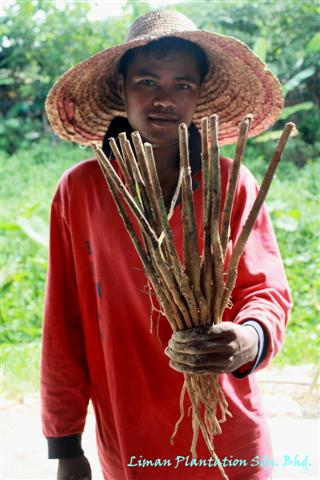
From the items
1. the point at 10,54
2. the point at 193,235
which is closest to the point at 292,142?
the point at 10,54

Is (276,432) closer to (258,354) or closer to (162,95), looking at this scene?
(258,354)

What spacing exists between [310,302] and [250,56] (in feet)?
11.6

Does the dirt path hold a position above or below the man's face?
below

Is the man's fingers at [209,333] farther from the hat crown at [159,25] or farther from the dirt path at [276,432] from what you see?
the dirt path at [276,432]

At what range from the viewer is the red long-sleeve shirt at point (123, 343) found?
157cm

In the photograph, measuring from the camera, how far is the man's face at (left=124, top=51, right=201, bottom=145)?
64.6 inches

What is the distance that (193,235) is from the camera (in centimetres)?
123

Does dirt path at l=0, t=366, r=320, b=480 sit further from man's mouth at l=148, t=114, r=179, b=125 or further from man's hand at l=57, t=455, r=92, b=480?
man's mouth at l=148, t=114, r=179, b=125

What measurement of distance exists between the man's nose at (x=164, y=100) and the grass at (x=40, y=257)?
2.77m

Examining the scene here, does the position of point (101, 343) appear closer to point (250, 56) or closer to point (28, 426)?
point (250, 56)

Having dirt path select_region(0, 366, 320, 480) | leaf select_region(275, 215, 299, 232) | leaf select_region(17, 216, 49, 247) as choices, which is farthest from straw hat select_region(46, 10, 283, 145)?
leaf select_region(275, 215, 299, 232)

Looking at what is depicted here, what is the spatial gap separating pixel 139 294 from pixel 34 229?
417cm

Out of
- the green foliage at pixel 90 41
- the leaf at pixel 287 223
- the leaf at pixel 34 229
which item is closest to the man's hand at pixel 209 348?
the leaf at pixel 34 229

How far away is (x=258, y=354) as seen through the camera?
52.9 inches
